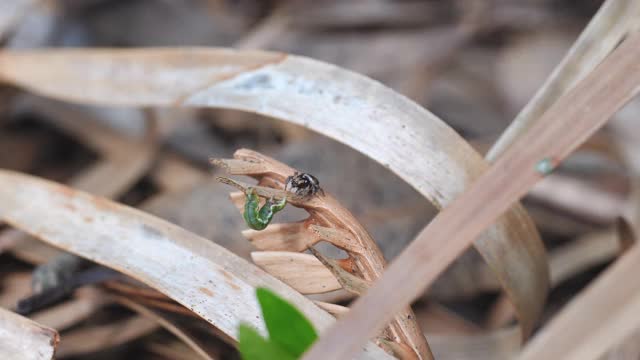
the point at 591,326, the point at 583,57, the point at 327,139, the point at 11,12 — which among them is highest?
the point at 11,12

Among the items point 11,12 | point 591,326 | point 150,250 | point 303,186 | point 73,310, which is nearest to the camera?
point 591,326

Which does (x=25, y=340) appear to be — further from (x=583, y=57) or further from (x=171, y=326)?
(x=583, y=57)

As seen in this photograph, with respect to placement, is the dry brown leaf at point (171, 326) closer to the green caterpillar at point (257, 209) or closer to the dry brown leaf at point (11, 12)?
the green caterpillar at point (257, 209)

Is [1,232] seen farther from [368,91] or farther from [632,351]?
[632,351]

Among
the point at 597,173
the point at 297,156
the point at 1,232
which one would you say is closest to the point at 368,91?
the point at 297,156

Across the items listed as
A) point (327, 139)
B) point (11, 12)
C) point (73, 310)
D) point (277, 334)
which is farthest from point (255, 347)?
point (11, 12)

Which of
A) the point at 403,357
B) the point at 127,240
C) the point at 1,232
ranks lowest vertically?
the point at 403,357

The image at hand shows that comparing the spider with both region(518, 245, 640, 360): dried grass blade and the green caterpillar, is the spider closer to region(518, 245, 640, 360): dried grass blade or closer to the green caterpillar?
the green caterpillar

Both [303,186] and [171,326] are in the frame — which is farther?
[171,326]
